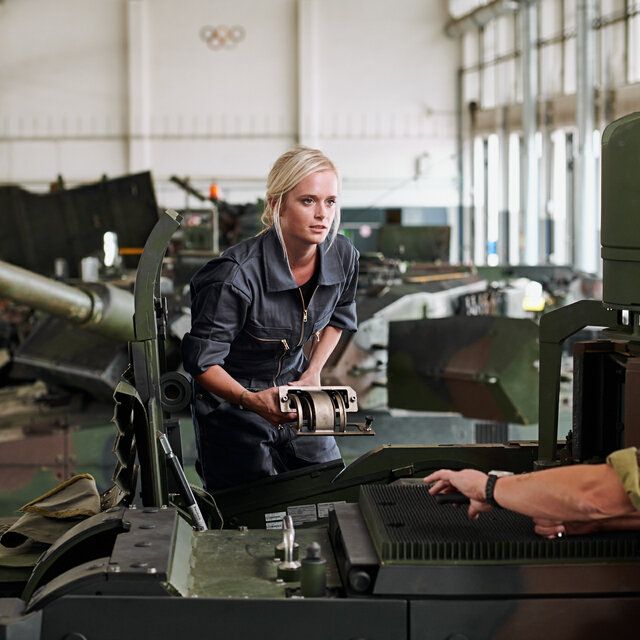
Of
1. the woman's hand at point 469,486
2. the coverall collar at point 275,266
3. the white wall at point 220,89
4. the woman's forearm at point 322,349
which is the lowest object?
the woman's hand at point 469,486

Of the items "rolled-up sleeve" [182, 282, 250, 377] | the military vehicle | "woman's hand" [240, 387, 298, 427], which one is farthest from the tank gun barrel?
the military vehicle

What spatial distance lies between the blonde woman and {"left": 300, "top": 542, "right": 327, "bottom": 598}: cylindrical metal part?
3.97 feet

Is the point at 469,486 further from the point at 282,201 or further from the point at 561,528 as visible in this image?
the point at 282,201

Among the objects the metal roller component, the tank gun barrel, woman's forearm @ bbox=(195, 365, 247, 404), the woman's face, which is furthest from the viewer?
the tank gun barrel

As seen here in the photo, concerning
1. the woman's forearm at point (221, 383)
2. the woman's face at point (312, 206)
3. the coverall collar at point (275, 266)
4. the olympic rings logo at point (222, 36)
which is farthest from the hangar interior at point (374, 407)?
the olympic rings logo at point (222, 36)

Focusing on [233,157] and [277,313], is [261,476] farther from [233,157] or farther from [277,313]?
[233,157]

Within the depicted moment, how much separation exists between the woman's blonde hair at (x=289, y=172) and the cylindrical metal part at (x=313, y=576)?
5.19 ft

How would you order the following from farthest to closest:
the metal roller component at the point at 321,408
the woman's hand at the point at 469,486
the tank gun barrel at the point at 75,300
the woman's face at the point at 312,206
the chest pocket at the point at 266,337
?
the tank gun barrel at the point at 75,300
the chest pocket at the point at 266,337
the woman's face at the point at 312,206
the metal roller component at the point at 321,408
the woman's hand at the point at 469,486

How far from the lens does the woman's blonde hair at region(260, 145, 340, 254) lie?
3.66 metres

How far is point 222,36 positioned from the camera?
79.7ft

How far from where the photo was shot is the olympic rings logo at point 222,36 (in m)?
24.2

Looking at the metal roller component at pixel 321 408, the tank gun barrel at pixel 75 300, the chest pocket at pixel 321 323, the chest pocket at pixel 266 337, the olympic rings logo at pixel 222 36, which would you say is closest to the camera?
the metal roller component at pixel 321 408

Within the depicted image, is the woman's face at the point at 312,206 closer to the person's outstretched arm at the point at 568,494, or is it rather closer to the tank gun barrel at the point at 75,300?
the person's outstretched arm at the point at 568,494

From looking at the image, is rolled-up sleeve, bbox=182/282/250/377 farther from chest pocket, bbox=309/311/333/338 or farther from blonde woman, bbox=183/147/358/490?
chest pocket, bbox=309/311/333/338
